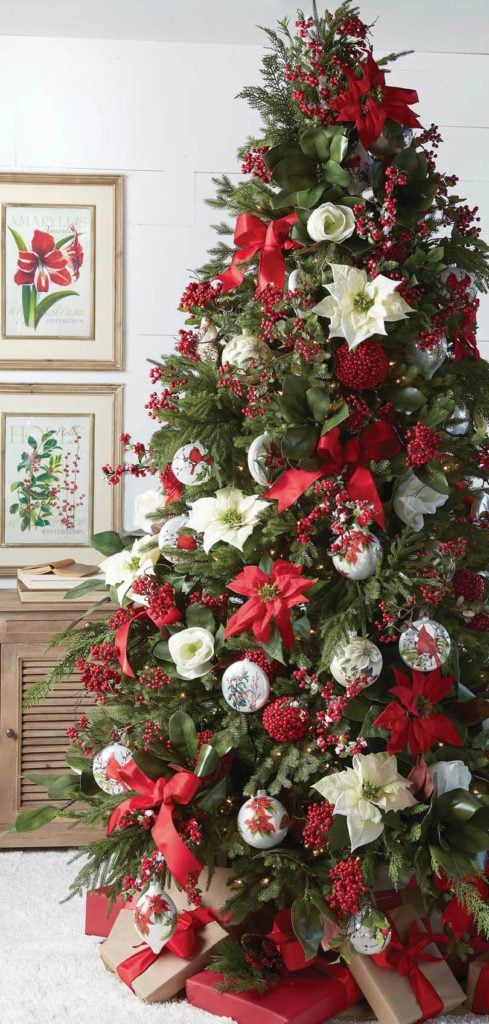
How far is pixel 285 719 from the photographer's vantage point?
1385 mm

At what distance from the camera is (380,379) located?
141 cm

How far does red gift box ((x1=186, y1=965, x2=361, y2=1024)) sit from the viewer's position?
4.66ft

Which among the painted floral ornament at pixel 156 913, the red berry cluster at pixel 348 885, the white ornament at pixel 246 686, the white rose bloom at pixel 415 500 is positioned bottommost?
the painted floral ornament at pixel 156 913

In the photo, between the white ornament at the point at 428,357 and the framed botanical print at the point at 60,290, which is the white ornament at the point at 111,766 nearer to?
the white ornament at the point at 428,357

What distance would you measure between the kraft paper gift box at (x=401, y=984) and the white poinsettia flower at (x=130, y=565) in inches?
25.6

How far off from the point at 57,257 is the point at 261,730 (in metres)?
1.72

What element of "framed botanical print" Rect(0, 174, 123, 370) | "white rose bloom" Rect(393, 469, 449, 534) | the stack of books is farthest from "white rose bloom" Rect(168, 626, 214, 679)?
"framed botanical print" Rect(0, 174, 123, 370)

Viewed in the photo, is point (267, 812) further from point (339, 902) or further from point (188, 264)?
point (188, 264)

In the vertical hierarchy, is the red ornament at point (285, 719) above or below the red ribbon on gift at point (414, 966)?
above

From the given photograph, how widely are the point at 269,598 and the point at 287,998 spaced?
1.93ft

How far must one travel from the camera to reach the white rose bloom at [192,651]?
146 cm

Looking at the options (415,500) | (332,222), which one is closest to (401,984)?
(415,500)

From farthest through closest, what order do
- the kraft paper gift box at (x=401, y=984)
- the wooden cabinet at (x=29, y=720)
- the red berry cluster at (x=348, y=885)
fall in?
the wooden cabinet at (x=29, y=720)
the kraft paper gift box at (x=401, y=984)
the red berry cluster at (x=348, y=885)

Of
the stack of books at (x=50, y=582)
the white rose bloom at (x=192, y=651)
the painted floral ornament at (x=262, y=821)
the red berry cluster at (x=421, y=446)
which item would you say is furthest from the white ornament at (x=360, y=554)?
the stack of books at (x=50, y=582)
